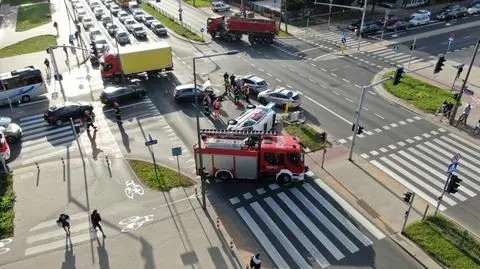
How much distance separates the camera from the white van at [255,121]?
29.3 meters

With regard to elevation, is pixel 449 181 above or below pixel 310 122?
above

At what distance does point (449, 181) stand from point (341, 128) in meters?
12.9

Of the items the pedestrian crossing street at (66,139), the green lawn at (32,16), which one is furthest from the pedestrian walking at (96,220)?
the green lawn at (32,16)

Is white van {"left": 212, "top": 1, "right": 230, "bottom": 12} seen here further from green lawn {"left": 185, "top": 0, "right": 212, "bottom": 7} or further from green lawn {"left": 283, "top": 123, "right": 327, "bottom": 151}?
green lawn {"left": 283, "top": 123, "right": 327, "bottom": 151}


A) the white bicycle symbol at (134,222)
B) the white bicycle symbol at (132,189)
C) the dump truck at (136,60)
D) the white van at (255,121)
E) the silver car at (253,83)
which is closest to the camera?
the white bicycle symbol at (134,222)

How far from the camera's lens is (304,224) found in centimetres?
2148

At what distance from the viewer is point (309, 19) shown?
2522 inches

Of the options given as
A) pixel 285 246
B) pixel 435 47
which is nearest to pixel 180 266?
pixel 285 246

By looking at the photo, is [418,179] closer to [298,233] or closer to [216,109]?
[298,233]

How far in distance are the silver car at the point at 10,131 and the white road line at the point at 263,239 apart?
20.1 metres

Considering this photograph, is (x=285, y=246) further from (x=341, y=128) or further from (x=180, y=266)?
(x=341, y=128)

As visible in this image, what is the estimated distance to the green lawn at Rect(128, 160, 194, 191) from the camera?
81.0ft

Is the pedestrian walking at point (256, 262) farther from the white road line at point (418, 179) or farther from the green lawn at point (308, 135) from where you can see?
the white road line at point (418, 179)

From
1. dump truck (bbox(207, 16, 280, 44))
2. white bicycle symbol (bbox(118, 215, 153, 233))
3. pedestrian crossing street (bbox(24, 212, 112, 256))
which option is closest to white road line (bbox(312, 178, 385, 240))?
white bicycle symbol (bbox(118, 215, 153, 233))
